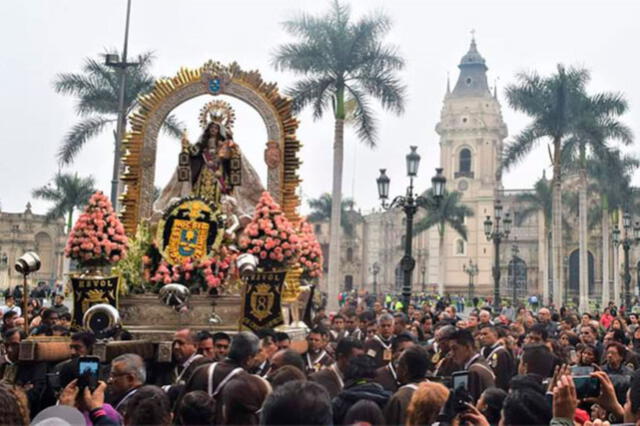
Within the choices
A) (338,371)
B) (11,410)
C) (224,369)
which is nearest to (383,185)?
(338,371)

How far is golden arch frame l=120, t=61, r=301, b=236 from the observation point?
1666cm

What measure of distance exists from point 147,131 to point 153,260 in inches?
132

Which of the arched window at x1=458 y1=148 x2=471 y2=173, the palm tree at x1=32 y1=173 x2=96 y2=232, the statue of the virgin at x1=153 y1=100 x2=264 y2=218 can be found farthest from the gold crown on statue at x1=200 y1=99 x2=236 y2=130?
the arched window at x1=458 y1=148 x2=471 y2=173

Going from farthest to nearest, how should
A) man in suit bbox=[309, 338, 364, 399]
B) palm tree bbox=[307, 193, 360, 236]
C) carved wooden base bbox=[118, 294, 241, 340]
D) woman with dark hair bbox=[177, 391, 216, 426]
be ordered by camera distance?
palm tree bbox=[307, 193, 360, 236] < carved wooden base bbox=[118, 294, 241, 340] < man in suit bbox=[309, 338, 364, 399] < woman with dark hair bbox=[177, 391, 216, 426]

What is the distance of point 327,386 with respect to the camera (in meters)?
6.66

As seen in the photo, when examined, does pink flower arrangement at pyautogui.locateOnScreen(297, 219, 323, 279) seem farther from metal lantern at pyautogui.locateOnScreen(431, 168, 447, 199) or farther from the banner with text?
the banner with text

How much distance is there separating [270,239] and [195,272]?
1873 millimetres

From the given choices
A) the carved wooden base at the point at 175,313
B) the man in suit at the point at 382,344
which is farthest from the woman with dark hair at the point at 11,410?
the carved wooden base at the point at 175,313

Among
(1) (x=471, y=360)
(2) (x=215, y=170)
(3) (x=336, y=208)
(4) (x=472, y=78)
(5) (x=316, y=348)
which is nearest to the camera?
(1) (x=471, y=360)

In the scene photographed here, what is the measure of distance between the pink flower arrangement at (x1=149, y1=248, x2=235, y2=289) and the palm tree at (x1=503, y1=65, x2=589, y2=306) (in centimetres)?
2035

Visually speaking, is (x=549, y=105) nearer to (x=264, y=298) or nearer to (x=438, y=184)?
(x=438, y=184)

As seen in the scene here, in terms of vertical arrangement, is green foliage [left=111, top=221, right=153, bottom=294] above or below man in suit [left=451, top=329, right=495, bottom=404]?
above

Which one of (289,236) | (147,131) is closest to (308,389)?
(289,236)

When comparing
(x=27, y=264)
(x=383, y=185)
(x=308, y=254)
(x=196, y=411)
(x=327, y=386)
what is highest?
(x=383, y=185)
